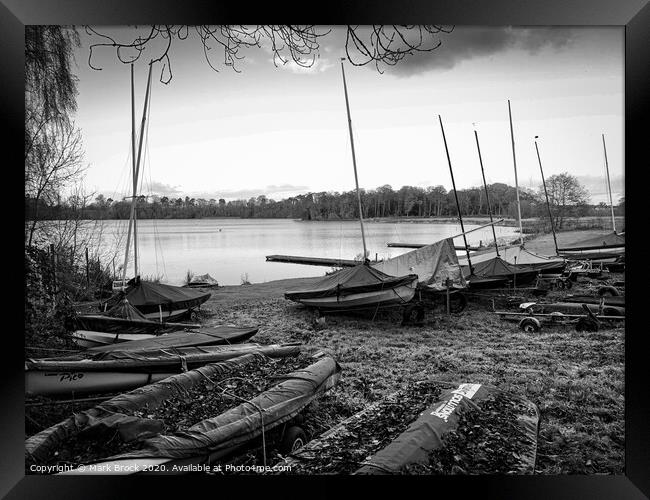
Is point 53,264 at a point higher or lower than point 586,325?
higher

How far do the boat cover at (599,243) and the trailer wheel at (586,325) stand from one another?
1.80ft

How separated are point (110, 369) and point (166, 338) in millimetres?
445

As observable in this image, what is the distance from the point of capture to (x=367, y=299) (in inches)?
144

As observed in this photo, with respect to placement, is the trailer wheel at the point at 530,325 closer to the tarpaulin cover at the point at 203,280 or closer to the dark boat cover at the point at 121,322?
the tarpaulin cover at the point at 203,280

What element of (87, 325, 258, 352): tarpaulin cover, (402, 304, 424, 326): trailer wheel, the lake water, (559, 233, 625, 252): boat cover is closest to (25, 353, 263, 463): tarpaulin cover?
(87, 325, 258, 352): tarpaulin cover

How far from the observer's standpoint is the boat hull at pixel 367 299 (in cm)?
360

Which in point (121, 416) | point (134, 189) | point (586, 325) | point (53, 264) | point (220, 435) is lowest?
point (220, 435)

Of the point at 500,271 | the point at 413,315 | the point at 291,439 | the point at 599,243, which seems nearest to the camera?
the point at 291,439

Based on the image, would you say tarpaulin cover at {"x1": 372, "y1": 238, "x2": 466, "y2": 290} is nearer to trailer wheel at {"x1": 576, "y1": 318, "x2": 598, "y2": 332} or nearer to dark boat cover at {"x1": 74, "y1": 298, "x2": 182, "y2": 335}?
trailer wheel at {"x1": 576, "y1": 318, "x2": 598, "y2": 332}

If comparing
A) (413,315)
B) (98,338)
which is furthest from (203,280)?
(413,315)

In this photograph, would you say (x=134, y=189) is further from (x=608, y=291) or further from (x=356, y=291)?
(x=608, y=291)

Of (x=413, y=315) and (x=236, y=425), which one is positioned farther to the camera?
(x=413, y=315)
